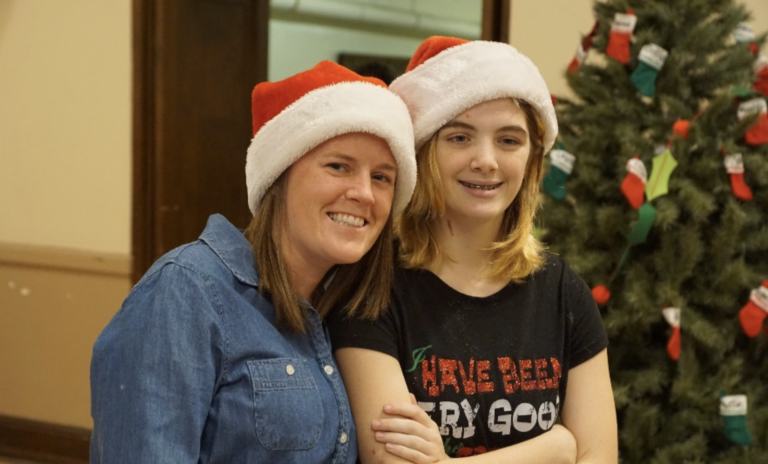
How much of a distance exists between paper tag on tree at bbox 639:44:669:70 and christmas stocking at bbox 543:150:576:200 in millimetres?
340

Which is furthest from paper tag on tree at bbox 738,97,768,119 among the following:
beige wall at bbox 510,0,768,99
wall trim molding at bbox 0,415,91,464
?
wall trim molding at bbox 0,415,91,464

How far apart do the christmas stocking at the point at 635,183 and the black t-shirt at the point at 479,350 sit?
0.80m

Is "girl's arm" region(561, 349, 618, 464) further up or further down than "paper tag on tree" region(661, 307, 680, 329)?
further up

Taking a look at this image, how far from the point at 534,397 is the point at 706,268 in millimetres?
1093

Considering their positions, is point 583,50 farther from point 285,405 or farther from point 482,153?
point 285,405

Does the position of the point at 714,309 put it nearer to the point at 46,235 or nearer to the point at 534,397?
the point at 534,397

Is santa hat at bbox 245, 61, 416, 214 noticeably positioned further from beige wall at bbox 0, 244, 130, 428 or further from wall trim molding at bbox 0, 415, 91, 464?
wall trim molding at bbox 0, 415, 91, 464

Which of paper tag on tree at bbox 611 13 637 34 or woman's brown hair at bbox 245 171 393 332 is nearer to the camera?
woman's brown hair at bbox 245 171 393 332

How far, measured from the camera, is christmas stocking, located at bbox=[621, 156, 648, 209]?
93.7 inches

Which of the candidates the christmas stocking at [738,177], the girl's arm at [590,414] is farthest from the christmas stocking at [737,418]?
the girl's arm at [590,414]

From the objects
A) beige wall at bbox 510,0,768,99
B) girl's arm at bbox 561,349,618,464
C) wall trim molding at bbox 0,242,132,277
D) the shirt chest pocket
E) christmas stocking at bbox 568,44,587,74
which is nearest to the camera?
the shirt chest pocket

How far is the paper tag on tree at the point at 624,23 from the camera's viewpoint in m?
2.47

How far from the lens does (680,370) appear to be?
242cm

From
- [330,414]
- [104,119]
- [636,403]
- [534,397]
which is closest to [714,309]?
[636,403]
